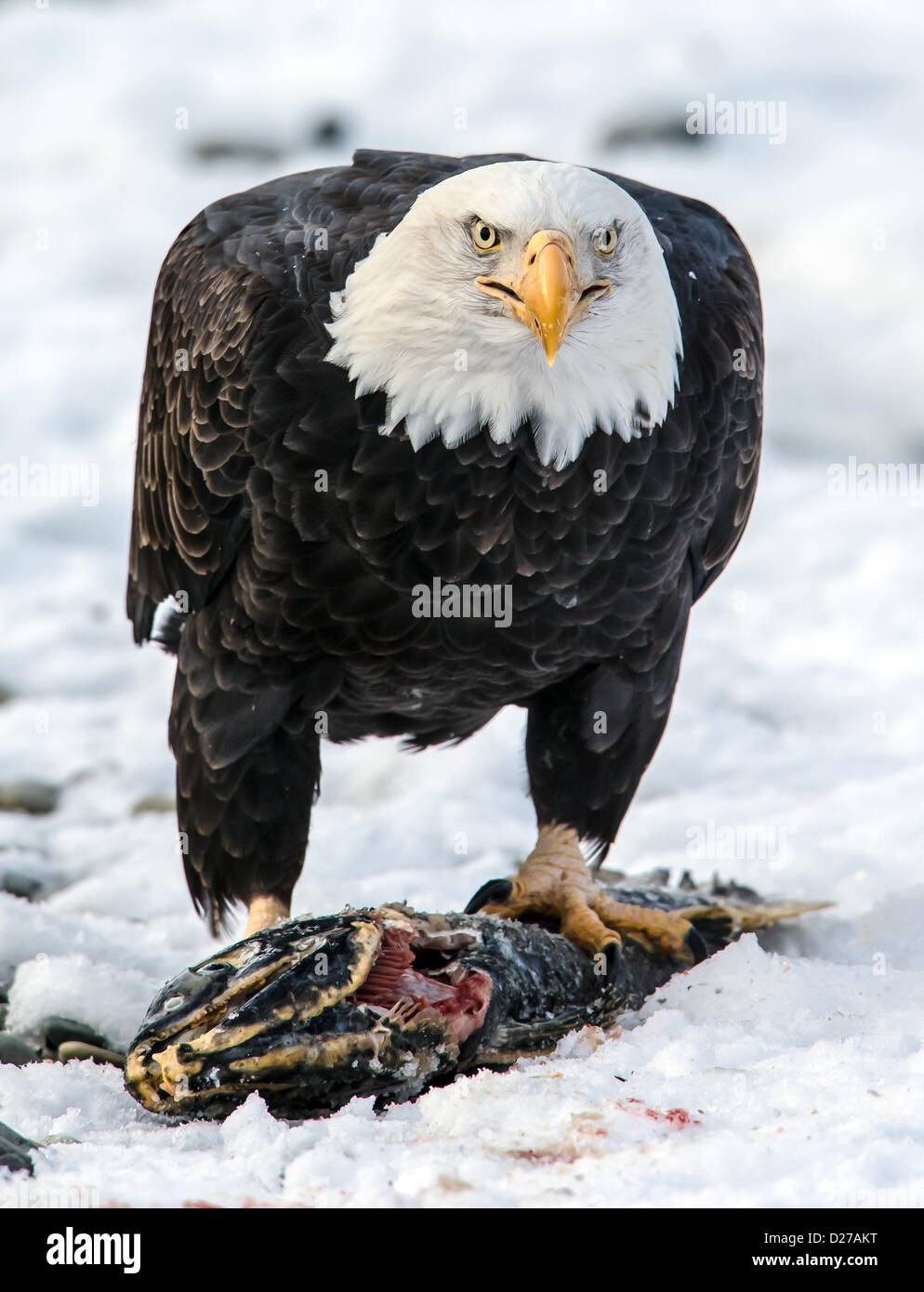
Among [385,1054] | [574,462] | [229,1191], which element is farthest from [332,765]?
[229,1191]

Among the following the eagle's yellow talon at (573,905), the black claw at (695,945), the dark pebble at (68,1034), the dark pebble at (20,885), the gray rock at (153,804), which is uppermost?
the gray rock at (153,804)

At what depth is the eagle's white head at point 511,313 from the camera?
10.5 ft

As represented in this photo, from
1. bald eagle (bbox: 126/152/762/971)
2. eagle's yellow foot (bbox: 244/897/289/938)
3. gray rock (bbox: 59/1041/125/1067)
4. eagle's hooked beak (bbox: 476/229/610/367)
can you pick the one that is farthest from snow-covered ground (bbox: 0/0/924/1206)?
eagle's hooked beak (bbox: 476/229/610/367)

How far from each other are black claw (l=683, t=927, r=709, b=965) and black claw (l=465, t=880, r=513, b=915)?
0.54m

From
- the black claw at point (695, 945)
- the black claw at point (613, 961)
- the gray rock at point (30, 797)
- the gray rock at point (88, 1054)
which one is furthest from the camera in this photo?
the gray rock at point (30, 797)

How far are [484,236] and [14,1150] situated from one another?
197 centimetres

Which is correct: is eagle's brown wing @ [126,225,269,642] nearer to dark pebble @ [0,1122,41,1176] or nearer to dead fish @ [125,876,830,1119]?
dead fish @ [125,876,830,1119]

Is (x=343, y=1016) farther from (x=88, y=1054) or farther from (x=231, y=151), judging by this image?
(x=231, y=151)

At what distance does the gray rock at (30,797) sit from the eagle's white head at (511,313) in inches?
117

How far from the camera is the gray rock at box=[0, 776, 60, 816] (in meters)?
5.87

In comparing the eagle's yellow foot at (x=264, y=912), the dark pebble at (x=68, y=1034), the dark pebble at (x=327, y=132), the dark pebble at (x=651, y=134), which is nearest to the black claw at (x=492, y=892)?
the eagle's yellow foot at (x=264, y=912)

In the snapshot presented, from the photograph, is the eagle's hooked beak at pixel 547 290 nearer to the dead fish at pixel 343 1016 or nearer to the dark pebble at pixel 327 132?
the dead fish at pixel 343 1016

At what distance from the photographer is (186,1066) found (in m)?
2.79

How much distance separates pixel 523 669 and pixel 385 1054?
1235 mm
